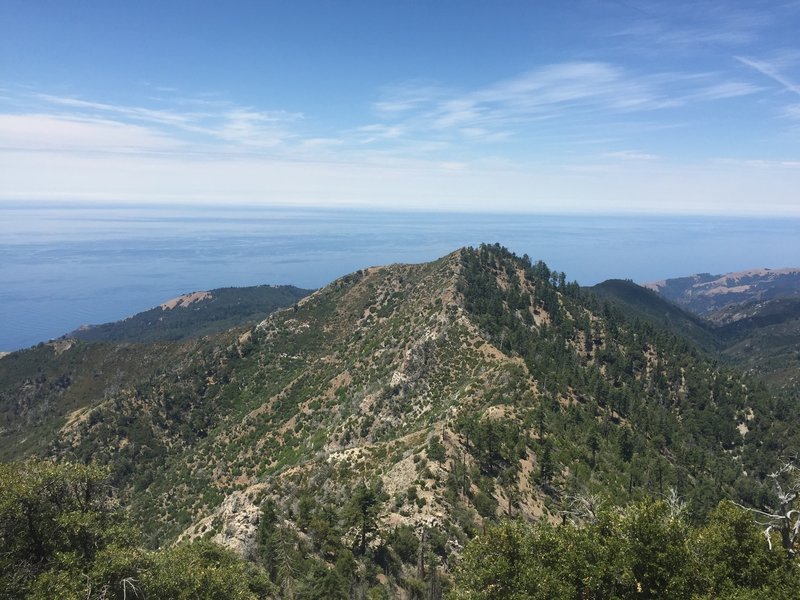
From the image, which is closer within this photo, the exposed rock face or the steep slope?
the exposed rock face

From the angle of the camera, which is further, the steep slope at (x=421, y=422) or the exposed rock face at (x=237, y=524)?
the steep slope at (x=421, y=422)

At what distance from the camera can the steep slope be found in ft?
166

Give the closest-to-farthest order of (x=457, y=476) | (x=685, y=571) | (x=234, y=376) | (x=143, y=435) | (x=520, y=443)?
(x=685, y=571)
(x=457, y=476)
(x=520, y=443)
(x=143, y=435)
(x=234, y=376)

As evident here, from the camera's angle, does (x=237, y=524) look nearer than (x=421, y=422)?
Yes

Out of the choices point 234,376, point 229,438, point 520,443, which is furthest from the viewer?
point 234,376

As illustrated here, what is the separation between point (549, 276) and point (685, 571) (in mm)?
150242

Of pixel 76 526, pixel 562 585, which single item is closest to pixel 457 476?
pixel 562 585

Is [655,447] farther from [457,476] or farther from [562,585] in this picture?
[562,585]

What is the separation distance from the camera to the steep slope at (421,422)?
1996 inches

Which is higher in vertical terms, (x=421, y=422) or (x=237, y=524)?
(x=421, y=422)

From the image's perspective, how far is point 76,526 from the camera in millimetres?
23125

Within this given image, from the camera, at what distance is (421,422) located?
242 feet

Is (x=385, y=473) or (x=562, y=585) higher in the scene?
(x=562, y=585)

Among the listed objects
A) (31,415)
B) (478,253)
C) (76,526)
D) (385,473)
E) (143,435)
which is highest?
(478,253)
